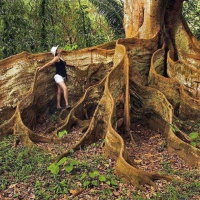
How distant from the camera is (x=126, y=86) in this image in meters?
6.28

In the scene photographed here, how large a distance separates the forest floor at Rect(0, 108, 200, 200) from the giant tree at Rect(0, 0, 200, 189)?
18 centimetres

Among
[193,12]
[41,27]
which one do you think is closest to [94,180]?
[41,27]

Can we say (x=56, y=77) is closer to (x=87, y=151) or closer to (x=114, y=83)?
(x=114, y=83)

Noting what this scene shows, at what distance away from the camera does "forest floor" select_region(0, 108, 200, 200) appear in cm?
423

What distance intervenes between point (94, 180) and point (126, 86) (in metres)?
2.30


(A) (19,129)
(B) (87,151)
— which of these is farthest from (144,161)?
(A) (19,129)

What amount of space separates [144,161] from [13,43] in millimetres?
7460

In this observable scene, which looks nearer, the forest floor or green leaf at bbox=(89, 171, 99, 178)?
the forest floor

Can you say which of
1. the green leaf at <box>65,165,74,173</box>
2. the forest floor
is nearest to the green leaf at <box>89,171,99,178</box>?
the forest floor

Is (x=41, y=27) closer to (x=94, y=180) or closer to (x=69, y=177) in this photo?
(x=69, y=177)

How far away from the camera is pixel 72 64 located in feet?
25.2

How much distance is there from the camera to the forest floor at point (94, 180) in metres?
4.23

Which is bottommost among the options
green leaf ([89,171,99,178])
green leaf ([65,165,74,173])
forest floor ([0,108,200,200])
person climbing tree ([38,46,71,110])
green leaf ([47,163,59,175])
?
forest floor ([0,108,200,200])

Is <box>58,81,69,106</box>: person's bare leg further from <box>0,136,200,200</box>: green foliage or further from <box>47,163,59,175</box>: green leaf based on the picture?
<box>47,163,59,175</box>: green leaf
